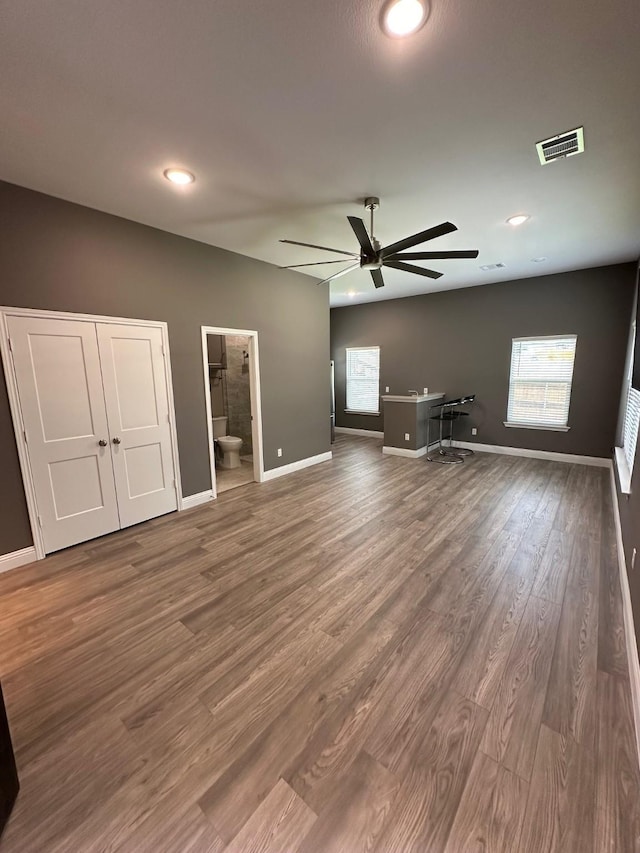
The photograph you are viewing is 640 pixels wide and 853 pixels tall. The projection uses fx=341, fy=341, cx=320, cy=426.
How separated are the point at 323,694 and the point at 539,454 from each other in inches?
225

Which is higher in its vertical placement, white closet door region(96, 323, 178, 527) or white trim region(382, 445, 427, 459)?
white closet door region(96, 323, 178, 527)

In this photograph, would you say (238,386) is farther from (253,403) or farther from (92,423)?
(92,423)

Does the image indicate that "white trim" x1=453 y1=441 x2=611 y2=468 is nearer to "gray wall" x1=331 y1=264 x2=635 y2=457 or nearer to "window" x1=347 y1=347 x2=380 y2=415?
"gray wall" x1=331 y1=264 x2=635 y2=457

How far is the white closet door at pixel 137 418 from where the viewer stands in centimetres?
329

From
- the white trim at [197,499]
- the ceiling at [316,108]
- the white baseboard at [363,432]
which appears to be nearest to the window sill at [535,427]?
the white baseboard at [363,432]

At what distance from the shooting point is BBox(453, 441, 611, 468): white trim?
17.7 feet

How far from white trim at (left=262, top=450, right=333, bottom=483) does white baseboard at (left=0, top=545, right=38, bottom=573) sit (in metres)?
2.61

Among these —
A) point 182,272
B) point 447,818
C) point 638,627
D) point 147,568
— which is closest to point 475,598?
point 638,627

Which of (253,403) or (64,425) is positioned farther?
(253,403)

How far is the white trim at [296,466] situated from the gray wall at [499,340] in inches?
94.8

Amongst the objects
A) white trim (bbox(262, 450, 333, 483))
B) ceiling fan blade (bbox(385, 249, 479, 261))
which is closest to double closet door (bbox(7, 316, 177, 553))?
white trim (bbox(262, 450, 333, 483))

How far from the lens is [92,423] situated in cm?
317

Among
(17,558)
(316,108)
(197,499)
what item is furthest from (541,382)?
(17,558)

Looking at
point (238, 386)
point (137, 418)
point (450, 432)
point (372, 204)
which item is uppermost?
point (372, 204)
